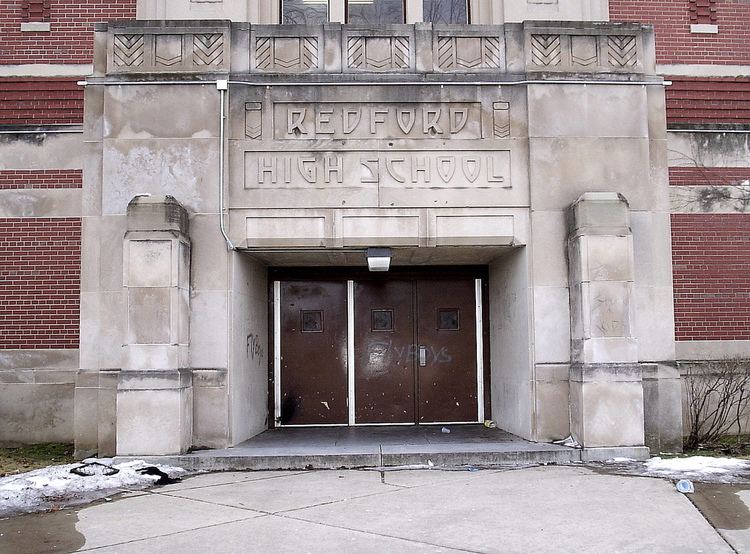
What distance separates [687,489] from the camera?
7.59 meters

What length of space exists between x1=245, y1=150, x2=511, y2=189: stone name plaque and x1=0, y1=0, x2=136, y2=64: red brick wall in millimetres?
4151

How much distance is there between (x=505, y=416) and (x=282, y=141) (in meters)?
5.39

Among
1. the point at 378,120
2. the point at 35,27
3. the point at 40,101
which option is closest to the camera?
the point at 378,120

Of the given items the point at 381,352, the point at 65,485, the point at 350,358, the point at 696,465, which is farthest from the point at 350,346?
the point at 696,465

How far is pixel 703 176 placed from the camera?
38.8 feet

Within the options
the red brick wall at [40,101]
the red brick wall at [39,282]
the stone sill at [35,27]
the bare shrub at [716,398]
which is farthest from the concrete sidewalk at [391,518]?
the stone sill at [35,27]

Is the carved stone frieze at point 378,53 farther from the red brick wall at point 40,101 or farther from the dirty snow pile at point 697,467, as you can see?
the dirty snow pile at point 697,467

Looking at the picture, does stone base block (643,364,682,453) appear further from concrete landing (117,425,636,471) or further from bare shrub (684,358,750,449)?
concrete landing (117,425,636,471)

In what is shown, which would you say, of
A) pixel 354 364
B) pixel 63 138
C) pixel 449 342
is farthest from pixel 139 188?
pixel 449 342

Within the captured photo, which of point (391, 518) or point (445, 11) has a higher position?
point (445, 11)

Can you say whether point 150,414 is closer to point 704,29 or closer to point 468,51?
point 468,51

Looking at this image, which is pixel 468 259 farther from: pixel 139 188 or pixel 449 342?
pixel 139 188

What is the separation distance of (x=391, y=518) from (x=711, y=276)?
765 centimetres

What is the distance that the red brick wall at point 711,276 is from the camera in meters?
11.7
